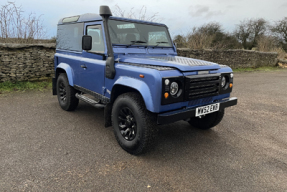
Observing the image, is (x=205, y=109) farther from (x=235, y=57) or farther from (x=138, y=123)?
(x=235, y=57)

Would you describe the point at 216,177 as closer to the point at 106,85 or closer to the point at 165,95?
the point at 165,95

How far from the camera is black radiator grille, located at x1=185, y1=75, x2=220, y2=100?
114 inches

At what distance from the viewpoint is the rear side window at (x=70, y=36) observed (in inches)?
171

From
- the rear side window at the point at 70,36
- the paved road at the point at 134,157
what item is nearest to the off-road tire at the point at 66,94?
the paved road at the point at 134,157

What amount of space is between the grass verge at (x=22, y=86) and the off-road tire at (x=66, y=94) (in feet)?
8.55

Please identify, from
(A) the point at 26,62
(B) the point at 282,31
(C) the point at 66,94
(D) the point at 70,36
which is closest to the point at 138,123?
(C) the point at 66,94

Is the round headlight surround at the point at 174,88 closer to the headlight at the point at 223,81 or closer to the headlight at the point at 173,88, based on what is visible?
the headlight at the point at 173,88

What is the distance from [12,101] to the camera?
5.88 metres

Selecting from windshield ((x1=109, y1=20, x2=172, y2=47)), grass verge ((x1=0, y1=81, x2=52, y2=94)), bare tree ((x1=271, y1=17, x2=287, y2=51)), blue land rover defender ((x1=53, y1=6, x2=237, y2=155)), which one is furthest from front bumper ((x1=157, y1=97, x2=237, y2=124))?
bare tree ((x1=271, y1=17, x2=287, y2=51))

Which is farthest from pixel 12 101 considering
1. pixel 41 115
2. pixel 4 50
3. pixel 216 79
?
pixel 216 79

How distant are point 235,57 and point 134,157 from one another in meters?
Answer: 13.7

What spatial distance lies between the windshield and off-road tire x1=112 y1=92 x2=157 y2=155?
115 cm

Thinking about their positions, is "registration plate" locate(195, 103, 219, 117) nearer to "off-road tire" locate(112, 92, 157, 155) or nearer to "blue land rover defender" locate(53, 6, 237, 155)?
"blue land rover defender" locate(53, 6, 237, 155)

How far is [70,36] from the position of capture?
15.4ft
